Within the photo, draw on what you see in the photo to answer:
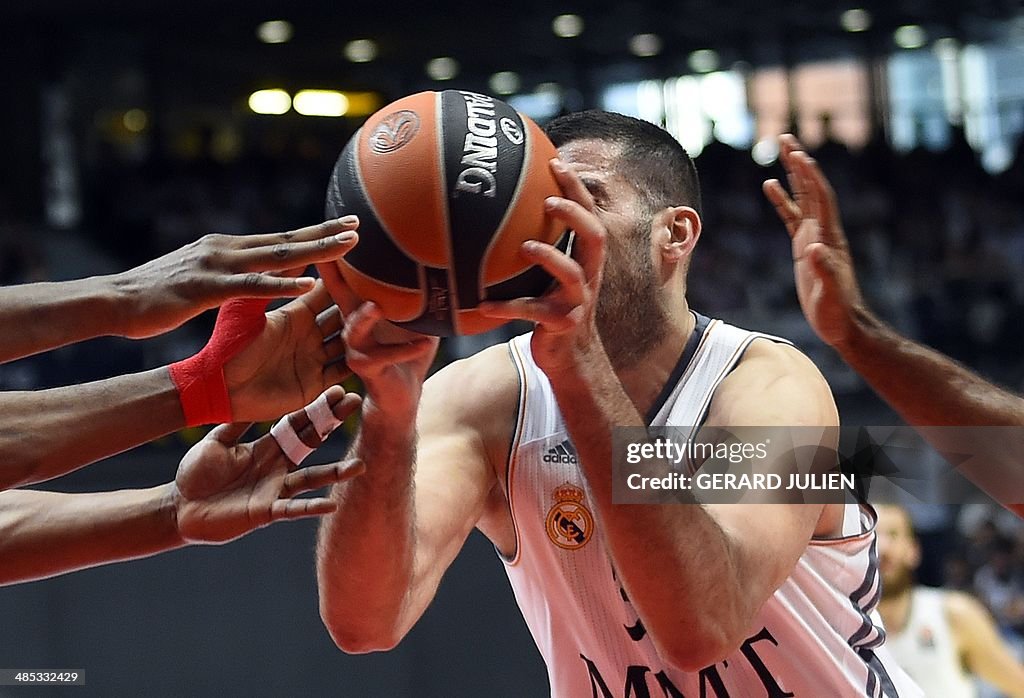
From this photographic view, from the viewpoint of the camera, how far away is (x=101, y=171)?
53.0ft

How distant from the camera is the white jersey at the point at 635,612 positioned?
121 inches

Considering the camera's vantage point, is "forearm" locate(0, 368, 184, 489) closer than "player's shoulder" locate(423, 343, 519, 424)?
Yes

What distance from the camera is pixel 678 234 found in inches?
133

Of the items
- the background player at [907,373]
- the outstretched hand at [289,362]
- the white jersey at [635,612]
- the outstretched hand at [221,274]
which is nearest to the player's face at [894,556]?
the white jersey at [635,612]

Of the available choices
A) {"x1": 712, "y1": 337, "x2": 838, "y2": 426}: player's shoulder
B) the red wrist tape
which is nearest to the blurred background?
{"x1": 712, "y1": 337, "x2": 838, "y2": 426}: player's shoulder

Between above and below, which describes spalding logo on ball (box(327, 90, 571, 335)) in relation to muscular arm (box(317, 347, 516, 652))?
above

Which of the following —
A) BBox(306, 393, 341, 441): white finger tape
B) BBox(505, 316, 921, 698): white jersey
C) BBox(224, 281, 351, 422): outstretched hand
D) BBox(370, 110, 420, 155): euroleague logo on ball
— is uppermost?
BBox(370, 110, 420, 155): euroleague logo on ball

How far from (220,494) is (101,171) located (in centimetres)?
1421

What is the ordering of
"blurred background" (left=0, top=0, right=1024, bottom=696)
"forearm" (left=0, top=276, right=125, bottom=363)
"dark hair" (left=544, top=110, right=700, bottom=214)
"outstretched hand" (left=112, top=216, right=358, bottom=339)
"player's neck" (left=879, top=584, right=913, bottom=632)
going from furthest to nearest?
"blurred background" (left=0, top=0, right=1024, bottom=696), "player's neck" (left=879, top=584, right=913, bottom=632), "dark hair" (left=544, top=110, right=700, bottom=214), "forearm" (left=0, top=276, right=125, bottom=363), "outstretched hand" (left=112, top=216, right=358, bottom=339)

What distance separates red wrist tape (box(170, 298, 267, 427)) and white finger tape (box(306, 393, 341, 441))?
0.20 meters

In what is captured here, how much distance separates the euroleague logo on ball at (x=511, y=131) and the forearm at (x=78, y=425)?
97cm

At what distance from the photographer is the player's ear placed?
10.9 feet

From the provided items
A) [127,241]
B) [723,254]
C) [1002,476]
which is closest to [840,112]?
[723,254]

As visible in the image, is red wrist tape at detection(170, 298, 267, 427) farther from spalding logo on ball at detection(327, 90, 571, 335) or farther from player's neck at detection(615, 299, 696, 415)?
player's neck at detection(615, 299, 696, 415)
